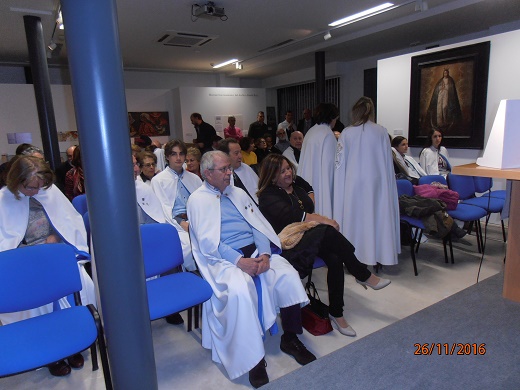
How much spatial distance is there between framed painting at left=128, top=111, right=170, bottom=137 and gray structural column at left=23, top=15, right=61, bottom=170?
4646mm

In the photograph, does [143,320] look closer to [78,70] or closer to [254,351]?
[254,351]

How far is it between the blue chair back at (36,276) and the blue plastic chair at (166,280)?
1.51ft

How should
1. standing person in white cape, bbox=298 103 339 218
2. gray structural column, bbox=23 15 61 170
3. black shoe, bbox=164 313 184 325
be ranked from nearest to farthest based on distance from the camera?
black shoe, bbox=164 313 184 325
standing person in white cape, bbox=298 103 339 218
gray structural column, bbox=23 15 61 170

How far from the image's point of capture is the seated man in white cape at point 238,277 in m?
2.18

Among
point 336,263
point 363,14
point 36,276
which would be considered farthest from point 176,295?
point 363,14

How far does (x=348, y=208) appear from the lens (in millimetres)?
3580

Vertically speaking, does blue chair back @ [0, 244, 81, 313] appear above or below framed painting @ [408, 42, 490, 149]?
below

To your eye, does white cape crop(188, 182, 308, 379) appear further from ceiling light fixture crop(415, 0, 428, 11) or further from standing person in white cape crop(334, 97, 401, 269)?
ceiling light fixture crop(415, 0, 428, 11)

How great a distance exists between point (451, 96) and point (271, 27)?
3106mm

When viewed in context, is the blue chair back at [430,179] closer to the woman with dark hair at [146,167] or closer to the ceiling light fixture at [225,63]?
the woman with dark hair at [146,167]

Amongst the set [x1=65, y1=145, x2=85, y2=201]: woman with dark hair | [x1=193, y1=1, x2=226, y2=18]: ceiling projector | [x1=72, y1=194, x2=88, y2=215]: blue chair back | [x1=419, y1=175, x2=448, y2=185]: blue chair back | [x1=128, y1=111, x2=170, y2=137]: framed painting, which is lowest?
[x1=419, y1=175, x2=448, y2=185]: blue chair back

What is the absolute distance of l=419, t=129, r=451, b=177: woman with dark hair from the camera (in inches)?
209

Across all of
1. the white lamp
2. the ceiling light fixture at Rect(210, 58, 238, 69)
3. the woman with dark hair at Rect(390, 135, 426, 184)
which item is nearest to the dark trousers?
the white lamp

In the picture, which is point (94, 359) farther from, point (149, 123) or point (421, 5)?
point (149, 123)
